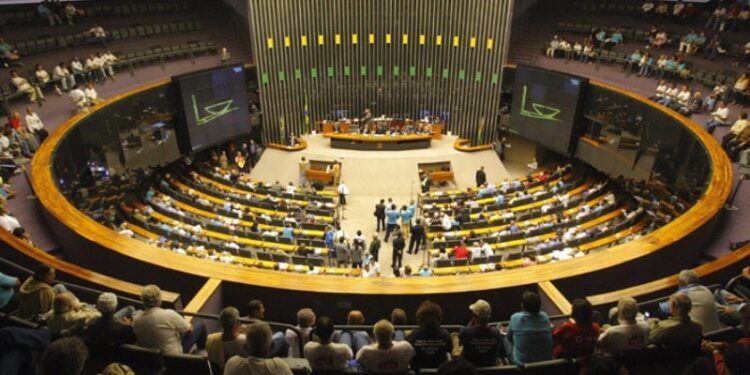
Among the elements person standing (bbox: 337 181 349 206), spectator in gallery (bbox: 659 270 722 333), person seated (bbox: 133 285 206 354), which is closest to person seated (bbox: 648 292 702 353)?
spectator in gallery (bbox: 659 270 722 333)

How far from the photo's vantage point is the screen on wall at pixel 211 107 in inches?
666

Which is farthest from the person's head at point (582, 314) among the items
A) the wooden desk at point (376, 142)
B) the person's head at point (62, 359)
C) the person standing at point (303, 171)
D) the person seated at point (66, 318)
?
the wooden desk at point (376, 142)

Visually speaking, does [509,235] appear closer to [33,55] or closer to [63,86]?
[63,86]

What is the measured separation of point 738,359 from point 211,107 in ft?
56.1

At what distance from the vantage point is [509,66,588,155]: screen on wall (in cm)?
1698

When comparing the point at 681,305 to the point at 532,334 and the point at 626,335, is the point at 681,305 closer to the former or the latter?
the point at 626,335

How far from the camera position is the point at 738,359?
11.5ft

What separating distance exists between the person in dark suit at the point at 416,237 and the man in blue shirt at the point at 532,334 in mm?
8646

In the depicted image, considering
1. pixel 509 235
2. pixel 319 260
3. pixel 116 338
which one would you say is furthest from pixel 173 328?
pixel 509 235

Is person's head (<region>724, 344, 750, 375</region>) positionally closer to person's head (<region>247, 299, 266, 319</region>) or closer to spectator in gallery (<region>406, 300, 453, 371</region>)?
spectator in gallery (<region>406, 300, 453, 371</region>)

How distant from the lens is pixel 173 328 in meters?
4.52

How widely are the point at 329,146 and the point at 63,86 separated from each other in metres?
9.89

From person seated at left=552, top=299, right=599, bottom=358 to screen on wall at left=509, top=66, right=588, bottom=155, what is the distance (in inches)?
546

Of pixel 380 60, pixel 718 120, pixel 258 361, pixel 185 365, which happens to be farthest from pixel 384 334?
pixel 380 60
